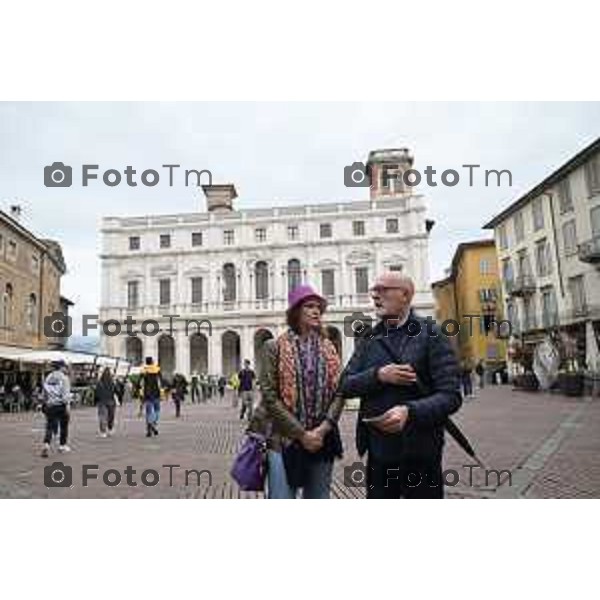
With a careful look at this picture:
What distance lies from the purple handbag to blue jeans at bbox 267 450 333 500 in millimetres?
32

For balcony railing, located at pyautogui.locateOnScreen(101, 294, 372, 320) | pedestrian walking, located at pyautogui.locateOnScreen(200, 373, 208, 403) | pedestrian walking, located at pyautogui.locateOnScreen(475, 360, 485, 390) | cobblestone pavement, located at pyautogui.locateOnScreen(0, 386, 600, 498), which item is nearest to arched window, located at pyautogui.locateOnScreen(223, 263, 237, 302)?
balcony railing, located at pyautogui.locateOnScreen(101, 294, 372, 320)

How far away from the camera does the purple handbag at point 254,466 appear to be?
3268 millimetres

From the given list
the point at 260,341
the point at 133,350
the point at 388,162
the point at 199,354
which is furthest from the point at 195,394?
the point at 388,162

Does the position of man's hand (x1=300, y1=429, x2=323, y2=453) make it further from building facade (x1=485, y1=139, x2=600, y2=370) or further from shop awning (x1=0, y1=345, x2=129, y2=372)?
building facade (x1=485, y1=139, x2=600, y2=370)

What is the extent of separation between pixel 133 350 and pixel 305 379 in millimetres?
21691

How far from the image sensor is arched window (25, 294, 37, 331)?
26750 mm

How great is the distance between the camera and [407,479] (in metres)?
2.92

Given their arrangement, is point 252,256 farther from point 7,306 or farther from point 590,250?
point 590,250

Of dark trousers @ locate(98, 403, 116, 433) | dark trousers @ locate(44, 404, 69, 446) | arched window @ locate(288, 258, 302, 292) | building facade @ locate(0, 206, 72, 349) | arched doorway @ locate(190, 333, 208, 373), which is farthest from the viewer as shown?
arched doorway @ locate(190, 333, 208, 373)

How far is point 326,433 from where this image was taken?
10.5ft

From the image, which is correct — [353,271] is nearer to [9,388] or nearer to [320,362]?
[9,388]

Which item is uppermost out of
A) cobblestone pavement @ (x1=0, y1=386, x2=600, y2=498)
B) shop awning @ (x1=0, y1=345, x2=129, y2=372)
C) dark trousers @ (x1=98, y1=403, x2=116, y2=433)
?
shop awning @ (x1=0, y1=345, x2=129, y2=372)

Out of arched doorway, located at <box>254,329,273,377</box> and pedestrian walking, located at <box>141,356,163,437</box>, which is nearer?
arched doorway, located at <box>254,329,273,377</box>
